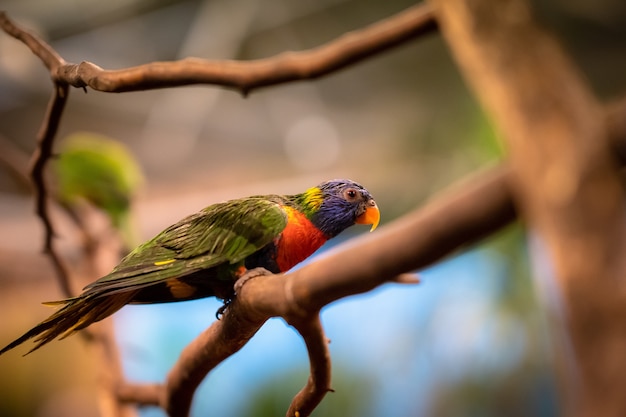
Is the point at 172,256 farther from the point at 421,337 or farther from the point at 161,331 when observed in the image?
the point at 421,337

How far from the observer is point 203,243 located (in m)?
0.79

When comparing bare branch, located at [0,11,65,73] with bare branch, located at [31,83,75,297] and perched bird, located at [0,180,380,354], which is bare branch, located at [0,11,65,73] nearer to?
bare branch, located at [31,83,75,297]

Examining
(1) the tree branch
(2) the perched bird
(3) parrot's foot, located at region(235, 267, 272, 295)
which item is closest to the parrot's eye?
(2) the perched bird

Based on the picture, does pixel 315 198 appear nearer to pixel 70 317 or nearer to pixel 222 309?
pixel 222 309

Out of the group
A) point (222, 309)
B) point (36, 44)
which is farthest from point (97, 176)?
point (222, 309)

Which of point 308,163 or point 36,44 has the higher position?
point 36,44

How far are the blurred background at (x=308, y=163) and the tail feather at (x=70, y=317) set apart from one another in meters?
0.54

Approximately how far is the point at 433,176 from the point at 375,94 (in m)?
0.29

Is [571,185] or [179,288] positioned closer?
[571,185]

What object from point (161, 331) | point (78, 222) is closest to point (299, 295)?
point (161, 331)

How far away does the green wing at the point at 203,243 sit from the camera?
747 mm

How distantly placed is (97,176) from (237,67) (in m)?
0.92

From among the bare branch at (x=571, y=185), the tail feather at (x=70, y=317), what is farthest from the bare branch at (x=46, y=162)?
the bare branch at (x=571, y=185)

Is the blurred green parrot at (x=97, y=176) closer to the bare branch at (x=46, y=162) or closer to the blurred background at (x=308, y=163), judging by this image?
the blurred background at (x=308, y=163)
